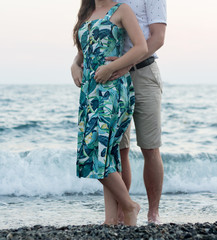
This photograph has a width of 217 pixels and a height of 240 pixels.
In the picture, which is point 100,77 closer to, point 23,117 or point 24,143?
point 24,143

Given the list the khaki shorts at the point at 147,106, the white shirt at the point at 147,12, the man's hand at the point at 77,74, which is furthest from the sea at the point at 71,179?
the white shirt at the point at 147,12

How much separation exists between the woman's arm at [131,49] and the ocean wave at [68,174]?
299 cm

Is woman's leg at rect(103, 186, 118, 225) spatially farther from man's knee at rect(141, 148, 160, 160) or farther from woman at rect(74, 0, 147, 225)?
man's knee at rect(141, 148, 160, 160)

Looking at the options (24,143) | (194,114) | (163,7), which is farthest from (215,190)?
(194,114)

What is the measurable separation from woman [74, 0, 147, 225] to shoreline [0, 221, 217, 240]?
0.27m

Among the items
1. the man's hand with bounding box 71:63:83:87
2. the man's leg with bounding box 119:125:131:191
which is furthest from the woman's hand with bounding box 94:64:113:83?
the man's leg with bounding box 119:125:131:191

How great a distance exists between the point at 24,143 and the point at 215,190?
4.51 meters

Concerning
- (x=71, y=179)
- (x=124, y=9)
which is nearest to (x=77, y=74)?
(x=124, y=9)

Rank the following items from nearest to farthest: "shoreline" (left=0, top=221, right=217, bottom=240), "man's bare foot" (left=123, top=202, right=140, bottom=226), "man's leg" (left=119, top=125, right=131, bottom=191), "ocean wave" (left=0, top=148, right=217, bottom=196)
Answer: "shoreline" (left=0, top=221, right=217, bottom=240) → "man's bare foot" (left=123, top=202, right=140, bottom=226) → "man's leg" (left=119, top=125, right=131, bottom=191) → "ocean wave" (left=0, top=148, right=217, bottom=196)

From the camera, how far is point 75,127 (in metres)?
11.0

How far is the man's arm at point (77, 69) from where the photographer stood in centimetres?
303

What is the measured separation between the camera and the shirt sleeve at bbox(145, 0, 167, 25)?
3.01 m

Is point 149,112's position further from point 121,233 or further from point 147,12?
point 121,233

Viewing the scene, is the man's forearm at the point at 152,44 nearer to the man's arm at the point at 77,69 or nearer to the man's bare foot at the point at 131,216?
the man's arm at the point at 77,69
